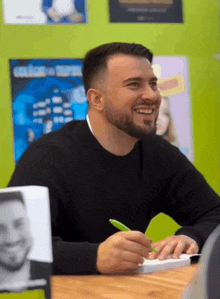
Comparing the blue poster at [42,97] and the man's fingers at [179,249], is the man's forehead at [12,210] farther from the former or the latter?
the blue poster at [42,97]

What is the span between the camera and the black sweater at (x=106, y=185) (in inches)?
62.2

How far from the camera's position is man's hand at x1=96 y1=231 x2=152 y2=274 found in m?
1.12

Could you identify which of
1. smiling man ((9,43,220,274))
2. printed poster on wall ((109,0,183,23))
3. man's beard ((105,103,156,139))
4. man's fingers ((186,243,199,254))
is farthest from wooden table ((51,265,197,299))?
printed poster on wall ((109,0,183,23))

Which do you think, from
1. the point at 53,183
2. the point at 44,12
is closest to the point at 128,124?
the point at 53,183

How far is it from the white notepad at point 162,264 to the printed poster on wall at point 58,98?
62.2 inches

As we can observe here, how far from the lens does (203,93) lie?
9.96 feet

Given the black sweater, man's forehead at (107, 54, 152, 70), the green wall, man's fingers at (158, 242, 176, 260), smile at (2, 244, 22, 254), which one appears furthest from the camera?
the green wall

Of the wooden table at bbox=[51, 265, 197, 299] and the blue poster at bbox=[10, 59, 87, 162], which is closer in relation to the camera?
the wooden table at bbox=[51, 265, 197, 299]

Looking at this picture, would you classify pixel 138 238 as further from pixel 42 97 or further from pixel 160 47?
pixel 160 47

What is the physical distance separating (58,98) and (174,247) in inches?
63.1

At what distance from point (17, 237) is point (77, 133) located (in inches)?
47.2

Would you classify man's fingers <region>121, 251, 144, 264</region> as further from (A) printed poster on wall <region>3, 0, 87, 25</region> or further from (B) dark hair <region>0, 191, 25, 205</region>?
(A) printed poster on wall <region>3, 0, 87, 25</region>

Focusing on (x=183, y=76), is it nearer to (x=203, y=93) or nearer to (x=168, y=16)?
(x=203, y=93)

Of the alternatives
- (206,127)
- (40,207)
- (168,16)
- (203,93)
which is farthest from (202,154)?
(40,207)
